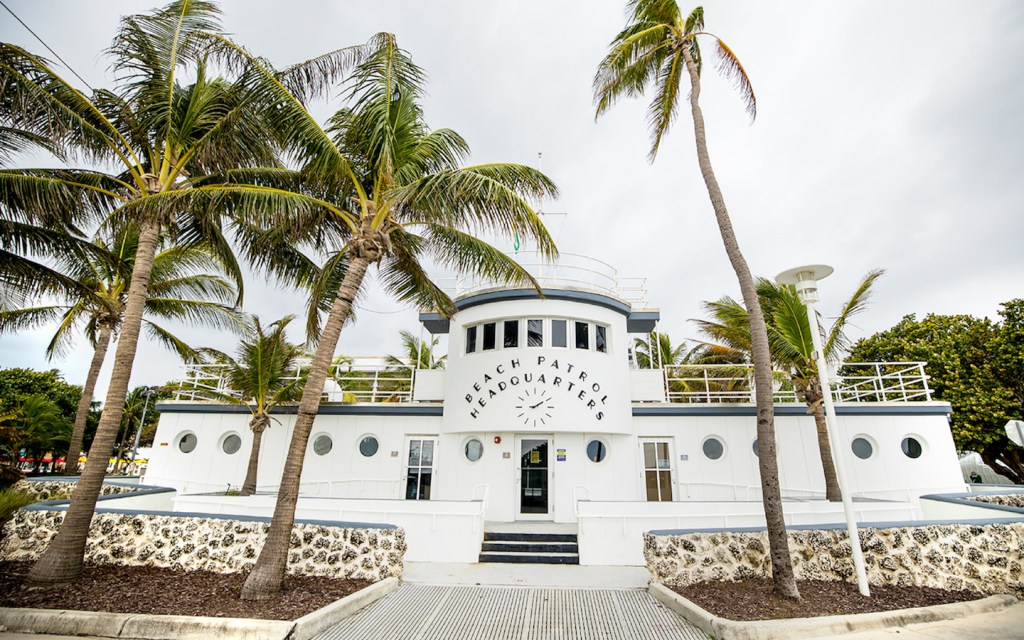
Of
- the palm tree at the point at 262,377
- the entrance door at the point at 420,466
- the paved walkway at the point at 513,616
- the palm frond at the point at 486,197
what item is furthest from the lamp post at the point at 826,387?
the palm tree at the point at 262,377

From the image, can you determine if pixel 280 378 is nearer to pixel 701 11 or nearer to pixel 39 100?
pixel 39 100

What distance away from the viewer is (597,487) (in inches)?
488

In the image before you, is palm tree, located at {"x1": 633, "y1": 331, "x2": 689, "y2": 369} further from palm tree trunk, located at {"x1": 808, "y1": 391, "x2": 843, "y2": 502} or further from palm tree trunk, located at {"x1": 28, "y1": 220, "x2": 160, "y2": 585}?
palm tree trunk, located at {"x1": 28, "y1": 220, "x2": 160, "y2": 585}

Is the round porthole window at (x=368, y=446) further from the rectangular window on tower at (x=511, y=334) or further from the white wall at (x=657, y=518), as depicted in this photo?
the white wall at (x=657, y=518)

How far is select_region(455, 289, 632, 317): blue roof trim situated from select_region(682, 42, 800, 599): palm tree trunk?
226 inches

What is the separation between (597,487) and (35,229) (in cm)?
1301

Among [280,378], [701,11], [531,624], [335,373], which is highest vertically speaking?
[701,11]

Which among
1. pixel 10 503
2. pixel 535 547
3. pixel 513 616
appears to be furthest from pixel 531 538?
pixel 10 503

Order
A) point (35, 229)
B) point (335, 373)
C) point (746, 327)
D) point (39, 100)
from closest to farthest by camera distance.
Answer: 1. point (39, 100)
2. point (35, 229)
3. point (746, 327)
4. point (335, 373)

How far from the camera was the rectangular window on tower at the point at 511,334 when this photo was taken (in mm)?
13242

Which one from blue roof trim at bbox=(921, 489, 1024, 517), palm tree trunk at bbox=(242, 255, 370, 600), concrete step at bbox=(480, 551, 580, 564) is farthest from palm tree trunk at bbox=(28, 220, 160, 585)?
blue roof trim at bbox=(921, 489, 1024, 517)

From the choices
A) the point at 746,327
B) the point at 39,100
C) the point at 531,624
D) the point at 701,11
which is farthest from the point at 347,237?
the point at 746,327

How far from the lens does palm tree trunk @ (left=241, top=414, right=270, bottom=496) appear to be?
1266 centimetres

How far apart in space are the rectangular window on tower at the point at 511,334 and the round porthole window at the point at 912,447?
37.4 ft
